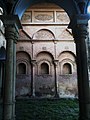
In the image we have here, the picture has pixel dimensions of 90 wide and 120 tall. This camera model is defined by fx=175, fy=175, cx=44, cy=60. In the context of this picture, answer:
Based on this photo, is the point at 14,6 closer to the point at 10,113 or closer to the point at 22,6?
the point at 22,6

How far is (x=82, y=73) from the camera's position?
527 cm

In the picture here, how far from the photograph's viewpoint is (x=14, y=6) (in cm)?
552

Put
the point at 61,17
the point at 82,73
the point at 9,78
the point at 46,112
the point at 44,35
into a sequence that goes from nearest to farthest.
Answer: the point at 9,78, the point at 82,73, the point at 46,112, the point at 44,35, the point at 61,17

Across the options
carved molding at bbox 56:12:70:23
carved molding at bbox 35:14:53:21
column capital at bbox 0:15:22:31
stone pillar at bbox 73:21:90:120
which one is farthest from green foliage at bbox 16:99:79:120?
carved molding at bbox 35:14:53:21

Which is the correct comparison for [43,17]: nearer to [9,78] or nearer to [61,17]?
[61,17]

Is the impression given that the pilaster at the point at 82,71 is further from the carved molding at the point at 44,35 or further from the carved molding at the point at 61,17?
the carved molding at the point at 61,17

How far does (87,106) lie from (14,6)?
3.76 meters

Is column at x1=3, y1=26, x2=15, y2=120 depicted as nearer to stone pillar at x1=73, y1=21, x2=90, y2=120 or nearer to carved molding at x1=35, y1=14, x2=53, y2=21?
stone pillar at x1=73, y1=21, x2=90, y2=120

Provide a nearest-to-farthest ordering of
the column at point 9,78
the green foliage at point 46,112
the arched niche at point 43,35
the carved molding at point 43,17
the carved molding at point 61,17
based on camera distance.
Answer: the column at point 9,78 → the green foliage at point 46,112 → the arched niche at point 43,35 → the carved molding at point 43,17 → the carved molding at point 61,17

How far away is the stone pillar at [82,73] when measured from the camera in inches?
197

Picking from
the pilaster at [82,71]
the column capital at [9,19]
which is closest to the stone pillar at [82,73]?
the pilaster at [82,71]

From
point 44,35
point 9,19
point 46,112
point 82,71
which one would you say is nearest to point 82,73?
point 82,71

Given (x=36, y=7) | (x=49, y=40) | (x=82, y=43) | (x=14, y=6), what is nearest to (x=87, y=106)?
(x=82, y=43)

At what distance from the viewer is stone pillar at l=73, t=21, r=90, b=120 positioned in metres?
5.01
